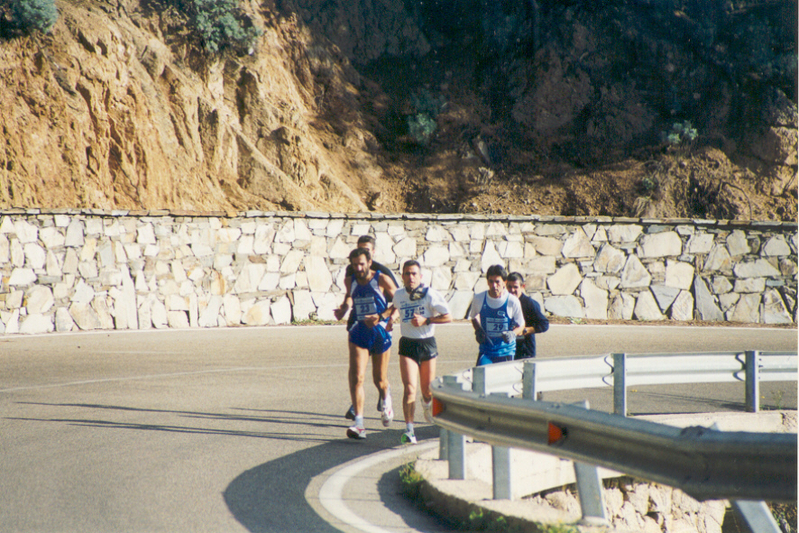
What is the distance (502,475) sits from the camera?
15.0 feet

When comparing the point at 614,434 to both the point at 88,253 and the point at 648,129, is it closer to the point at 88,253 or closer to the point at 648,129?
the point at 88,253

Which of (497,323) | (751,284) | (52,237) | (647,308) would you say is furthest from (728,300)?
(52,237)

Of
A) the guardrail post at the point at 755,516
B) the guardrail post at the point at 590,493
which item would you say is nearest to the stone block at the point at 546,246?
the guardrail post at the point at 590,493

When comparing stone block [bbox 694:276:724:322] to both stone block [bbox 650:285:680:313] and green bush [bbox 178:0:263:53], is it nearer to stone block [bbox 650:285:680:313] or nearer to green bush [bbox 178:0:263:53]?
stone block [bbox 650:285:680:313]

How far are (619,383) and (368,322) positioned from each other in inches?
95.7

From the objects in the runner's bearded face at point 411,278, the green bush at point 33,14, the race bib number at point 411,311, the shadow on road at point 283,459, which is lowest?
the shadow on road at point 283,459

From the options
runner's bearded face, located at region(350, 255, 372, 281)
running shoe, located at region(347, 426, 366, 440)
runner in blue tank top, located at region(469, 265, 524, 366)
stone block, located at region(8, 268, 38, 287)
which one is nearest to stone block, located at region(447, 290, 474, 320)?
stone block, located at region(8, 268, 38, 287)

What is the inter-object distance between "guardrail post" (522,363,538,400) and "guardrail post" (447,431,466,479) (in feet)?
2.74

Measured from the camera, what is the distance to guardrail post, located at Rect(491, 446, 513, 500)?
4.54 m

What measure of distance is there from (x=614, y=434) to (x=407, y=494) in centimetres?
228

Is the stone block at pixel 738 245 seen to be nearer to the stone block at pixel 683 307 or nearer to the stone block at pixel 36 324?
the stone block at pixel 683 307

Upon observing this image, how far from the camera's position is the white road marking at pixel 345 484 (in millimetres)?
4754

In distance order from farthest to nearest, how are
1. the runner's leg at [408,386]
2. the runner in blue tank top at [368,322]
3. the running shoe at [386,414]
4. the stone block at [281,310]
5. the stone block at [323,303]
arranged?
the stone block at [323,303]
the stone block at [281,310]
the running shoe at [386,414]
the runner in blue tank top at [368,322]
the runner's leg at [408,386]

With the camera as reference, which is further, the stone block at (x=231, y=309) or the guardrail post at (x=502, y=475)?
the stone block at (x=231, y=309)
